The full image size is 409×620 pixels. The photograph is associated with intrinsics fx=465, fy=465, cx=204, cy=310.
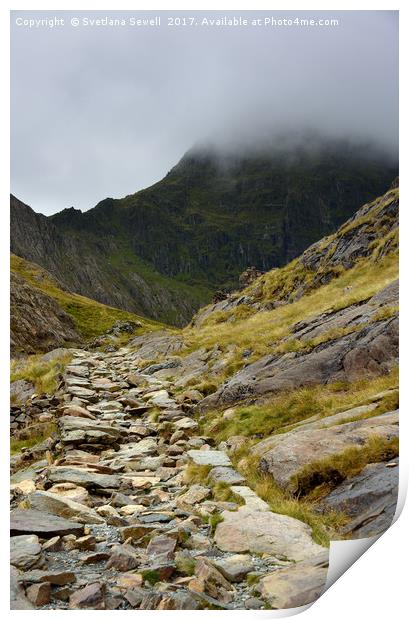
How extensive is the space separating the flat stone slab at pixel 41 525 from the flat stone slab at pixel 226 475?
3114mm

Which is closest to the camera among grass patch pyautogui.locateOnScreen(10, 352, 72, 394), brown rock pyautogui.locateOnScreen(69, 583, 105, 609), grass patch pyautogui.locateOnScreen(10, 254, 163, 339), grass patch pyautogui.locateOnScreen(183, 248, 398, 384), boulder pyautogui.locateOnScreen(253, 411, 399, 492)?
brown rock pyautogui.locateOnScreen(69, 583, 105, 609)

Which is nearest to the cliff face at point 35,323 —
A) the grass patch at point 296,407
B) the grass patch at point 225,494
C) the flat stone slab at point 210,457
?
the grass patch at point 296,407

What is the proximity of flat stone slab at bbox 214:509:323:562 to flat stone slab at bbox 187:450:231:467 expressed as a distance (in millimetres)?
2828

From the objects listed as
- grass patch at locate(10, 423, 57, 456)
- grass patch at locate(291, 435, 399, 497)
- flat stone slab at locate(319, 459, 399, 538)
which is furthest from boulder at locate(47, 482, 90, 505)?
grass patch at locate(10, 423, 57, 456)

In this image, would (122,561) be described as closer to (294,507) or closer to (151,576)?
(151,576)

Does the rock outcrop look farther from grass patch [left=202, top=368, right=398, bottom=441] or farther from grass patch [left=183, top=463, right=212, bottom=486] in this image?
grass patch [left=183, top=463, right=212, bottom=486]

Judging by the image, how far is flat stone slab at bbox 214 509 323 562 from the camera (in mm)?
6738

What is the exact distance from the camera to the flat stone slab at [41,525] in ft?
23.5

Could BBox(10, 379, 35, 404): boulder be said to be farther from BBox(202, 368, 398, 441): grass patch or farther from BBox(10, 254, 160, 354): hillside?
BBox(10, 254, 160, 354): hillside

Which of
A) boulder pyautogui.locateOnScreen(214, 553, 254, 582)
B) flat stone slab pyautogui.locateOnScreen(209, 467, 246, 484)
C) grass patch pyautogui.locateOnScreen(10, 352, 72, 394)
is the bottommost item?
boulder pyautogui.locateOnScreen(214, 553, 254, 582)

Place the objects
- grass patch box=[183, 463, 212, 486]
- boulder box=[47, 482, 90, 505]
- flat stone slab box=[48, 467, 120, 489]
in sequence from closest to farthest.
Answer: boulder box=[47, 482, 90, 505], flat stone slab box=[48, 467, 120, 489], grass patch box=[183, 463, 212, 486]

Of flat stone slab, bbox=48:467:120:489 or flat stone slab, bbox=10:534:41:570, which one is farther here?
flat stone slab, bbox=48:467:120:489

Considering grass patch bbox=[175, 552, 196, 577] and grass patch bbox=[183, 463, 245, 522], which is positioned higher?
grass patch bbox=[183, 463, 245, 522]
